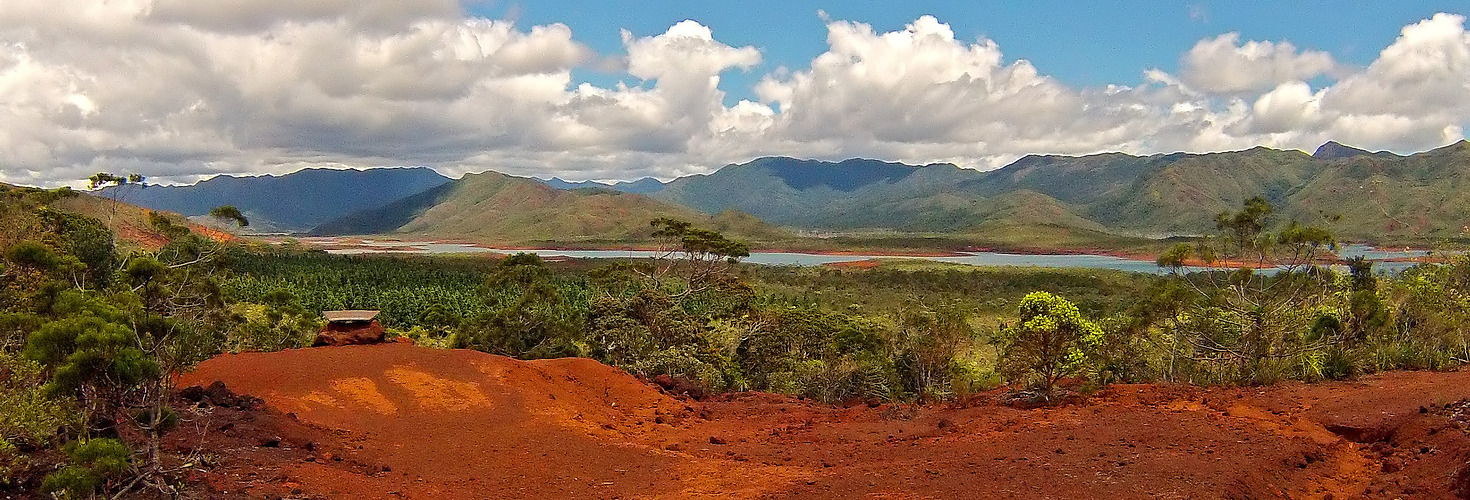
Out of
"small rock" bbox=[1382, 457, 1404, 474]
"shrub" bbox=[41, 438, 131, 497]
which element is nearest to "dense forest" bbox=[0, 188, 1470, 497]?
"shrub" bbox=[41, 438, 131, 497]

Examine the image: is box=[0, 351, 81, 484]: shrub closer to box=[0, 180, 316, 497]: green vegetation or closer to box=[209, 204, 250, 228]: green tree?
box=[0, 180, 316, 497]: green vegetation

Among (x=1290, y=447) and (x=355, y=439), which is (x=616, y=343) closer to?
(x=355, y=439)

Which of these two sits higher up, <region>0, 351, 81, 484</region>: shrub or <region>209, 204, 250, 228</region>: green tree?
<region>209, 204, 250, 228</region>: green tree

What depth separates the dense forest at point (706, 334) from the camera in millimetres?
9039

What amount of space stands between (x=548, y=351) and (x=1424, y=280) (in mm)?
25791

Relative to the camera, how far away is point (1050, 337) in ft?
53.1

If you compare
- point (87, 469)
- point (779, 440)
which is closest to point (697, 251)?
point (779, 440)

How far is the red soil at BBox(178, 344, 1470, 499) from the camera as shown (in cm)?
1063

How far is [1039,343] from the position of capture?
16.3 meters

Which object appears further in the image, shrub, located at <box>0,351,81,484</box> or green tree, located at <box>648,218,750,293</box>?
green tree, located at <box>648,218,750,293</box>

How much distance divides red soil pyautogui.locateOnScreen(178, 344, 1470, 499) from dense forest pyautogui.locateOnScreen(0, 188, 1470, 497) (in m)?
1.55

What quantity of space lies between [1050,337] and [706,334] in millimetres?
13500

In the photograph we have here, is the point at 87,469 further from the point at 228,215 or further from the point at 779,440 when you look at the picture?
the point at 228,215

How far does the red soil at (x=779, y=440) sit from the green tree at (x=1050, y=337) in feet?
3.04
